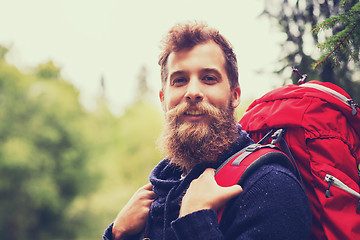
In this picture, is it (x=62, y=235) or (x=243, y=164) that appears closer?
(x=243, y=164)

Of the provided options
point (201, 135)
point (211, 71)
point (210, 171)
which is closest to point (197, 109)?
point (201, 135)

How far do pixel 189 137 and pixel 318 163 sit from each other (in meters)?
0.73

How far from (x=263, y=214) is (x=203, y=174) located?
40 cm

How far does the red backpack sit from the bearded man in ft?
0.51

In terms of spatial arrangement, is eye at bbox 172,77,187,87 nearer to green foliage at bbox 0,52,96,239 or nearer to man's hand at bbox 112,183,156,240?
man's hand at bbox 112,183,156,240

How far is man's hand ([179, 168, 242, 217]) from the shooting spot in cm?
159

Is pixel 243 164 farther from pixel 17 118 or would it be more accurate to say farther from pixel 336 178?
pixel 17 118

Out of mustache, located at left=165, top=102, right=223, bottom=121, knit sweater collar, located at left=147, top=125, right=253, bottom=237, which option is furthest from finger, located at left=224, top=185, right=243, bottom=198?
mustache, located at left=165, top=102, right=223, bottom=121

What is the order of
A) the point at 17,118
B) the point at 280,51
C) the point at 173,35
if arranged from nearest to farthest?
the point at 173,35 → the point at 280,51 → the point at 17,118

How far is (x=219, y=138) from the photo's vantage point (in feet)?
6.59

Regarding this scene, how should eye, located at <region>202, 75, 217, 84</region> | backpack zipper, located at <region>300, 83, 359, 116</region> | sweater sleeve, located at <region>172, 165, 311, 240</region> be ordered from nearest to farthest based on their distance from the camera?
sweater sleeve, located at <region>172, 165, 311, 240</region> < backpack zipper, located at <region>300, 83, 359, 116</region> < eye, located at <region>202, 75, 217, 84</region>

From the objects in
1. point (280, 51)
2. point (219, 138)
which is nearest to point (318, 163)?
point (219, 138)

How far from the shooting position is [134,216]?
2152mm

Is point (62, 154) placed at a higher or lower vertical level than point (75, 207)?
higher
